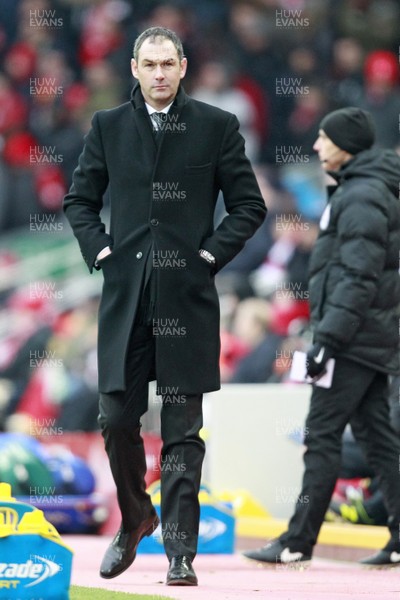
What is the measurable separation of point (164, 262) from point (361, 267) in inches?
57.0

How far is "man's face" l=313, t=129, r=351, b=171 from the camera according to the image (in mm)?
7355

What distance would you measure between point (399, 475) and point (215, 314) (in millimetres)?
1628

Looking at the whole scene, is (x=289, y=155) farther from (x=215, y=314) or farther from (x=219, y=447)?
(x=215, y=314)

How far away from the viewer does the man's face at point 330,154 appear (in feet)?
24.1

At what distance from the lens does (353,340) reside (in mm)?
7055

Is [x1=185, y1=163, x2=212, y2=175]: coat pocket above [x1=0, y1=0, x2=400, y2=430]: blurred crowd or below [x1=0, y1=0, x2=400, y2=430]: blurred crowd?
above

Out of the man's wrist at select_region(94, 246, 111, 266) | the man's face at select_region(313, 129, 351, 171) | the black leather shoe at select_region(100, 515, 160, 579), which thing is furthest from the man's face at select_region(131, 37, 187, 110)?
the black leather shoe at select_region(100, 515, 160, 579)

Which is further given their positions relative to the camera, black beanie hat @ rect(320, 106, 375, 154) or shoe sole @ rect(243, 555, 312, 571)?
black beanie hat @ rect(320, 106, 375, 154)

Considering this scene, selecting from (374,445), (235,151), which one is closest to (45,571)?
(235,151)

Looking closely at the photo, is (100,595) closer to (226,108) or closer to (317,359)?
(317,359)

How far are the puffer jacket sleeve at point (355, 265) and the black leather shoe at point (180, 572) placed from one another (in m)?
1.59

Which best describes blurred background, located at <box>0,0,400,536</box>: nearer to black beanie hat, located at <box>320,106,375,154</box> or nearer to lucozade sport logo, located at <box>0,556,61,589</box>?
black beanie hat, located at <box>320,106,375,154</box>

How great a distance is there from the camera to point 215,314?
235 inches

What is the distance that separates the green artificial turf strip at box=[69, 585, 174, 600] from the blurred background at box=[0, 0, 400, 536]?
5.69m
